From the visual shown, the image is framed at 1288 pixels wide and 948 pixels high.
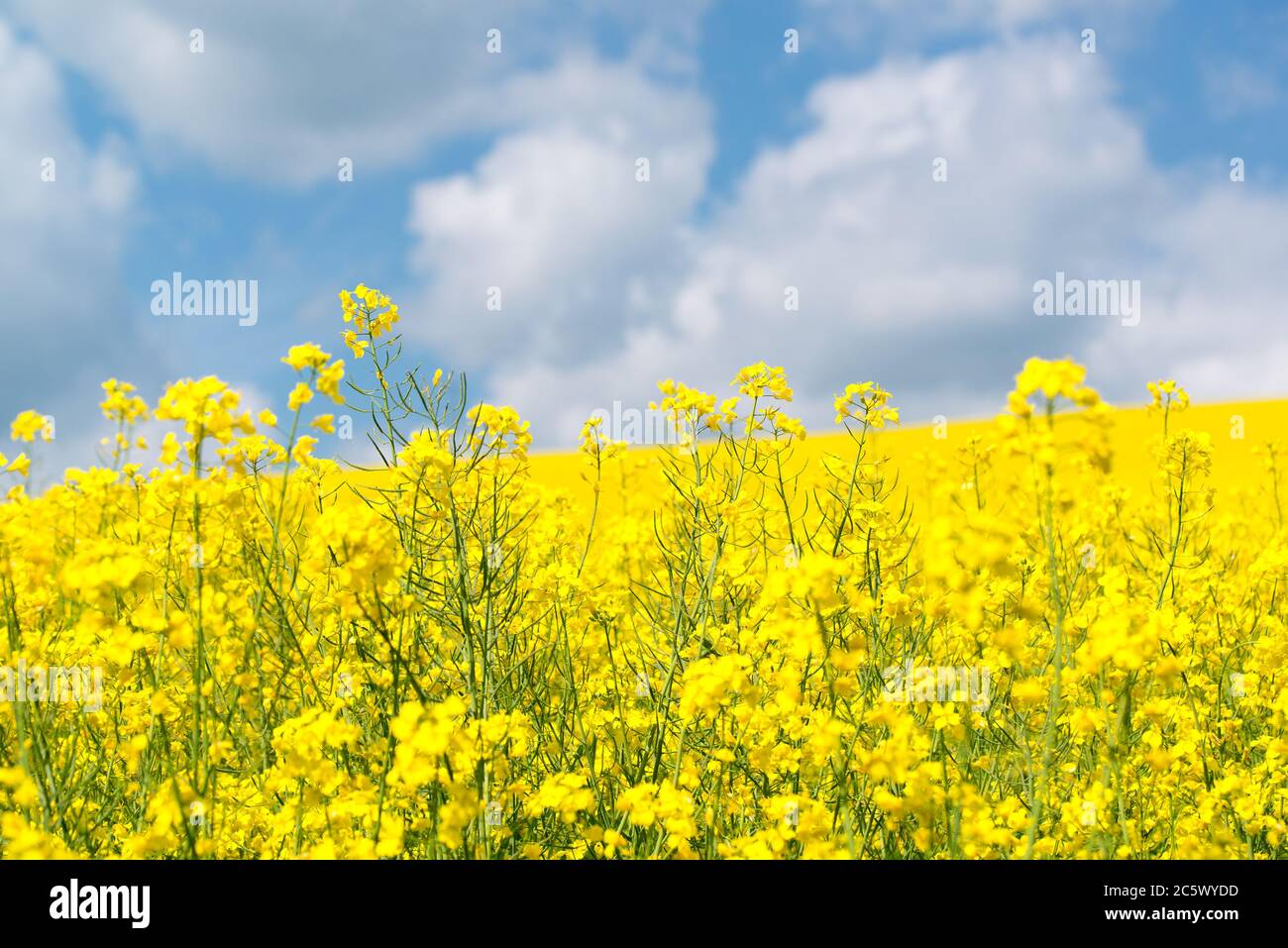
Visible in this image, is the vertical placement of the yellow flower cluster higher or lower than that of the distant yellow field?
lower

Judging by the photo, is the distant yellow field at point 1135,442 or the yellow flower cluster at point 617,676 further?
the distant yellow field at point 1135,442

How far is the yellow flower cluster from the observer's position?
1947 mm

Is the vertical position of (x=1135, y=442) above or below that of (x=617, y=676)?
above

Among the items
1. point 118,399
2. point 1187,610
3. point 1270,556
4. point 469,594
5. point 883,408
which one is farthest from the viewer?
point 1270,556

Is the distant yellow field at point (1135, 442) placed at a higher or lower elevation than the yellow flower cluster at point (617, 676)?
higher

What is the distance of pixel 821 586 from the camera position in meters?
1.86

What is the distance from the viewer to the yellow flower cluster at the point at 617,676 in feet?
6.39

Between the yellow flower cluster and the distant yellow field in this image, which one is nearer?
the yellow flower cluster

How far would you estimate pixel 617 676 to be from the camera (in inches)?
142
